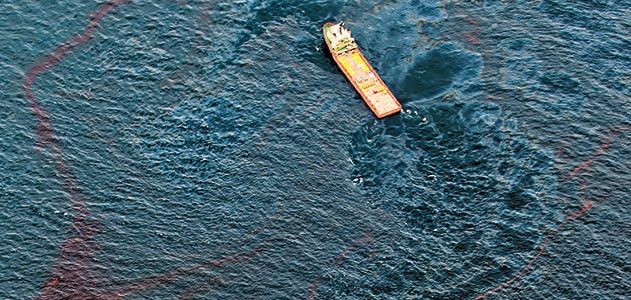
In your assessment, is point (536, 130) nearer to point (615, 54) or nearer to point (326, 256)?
point (615, 54)

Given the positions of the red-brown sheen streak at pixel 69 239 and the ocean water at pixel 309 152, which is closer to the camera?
the red-brown sheen streak at pixel 69 239

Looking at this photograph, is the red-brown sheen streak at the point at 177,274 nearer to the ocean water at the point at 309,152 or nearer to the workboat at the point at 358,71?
the ocean water at the point at 309,152

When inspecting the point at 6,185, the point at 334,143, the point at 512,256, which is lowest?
the point at 512,256

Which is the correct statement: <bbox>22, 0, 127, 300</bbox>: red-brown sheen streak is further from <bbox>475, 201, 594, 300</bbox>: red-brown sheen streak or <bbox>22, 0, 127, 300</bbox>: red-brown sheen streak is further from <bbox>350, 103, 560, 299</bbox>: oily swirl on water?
<bbox>475, 201, 594, 300</bbox>: red-brown sheen streak

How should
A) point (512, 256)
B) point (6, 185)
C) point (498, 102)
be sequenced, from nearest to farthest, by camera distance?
point (512, 256) → point (6, 185) → point (498, 102)

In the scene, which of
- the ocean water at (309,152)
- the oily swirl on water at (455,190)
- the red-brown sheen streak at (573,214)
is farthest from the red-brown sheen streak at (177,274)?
the red-brown sheen streak at (573,214)

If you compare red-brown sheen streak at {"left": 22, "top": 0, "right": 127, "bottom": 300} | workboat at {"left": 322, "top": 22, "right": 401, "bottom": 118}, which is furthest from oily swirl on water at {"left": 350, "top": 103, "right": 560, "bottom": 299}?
red-brown sheen streak at {"left": 22, "top": 0, "right": 127, "bottom": 300}

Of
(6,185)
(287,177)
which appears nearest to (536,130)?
(287,177)
